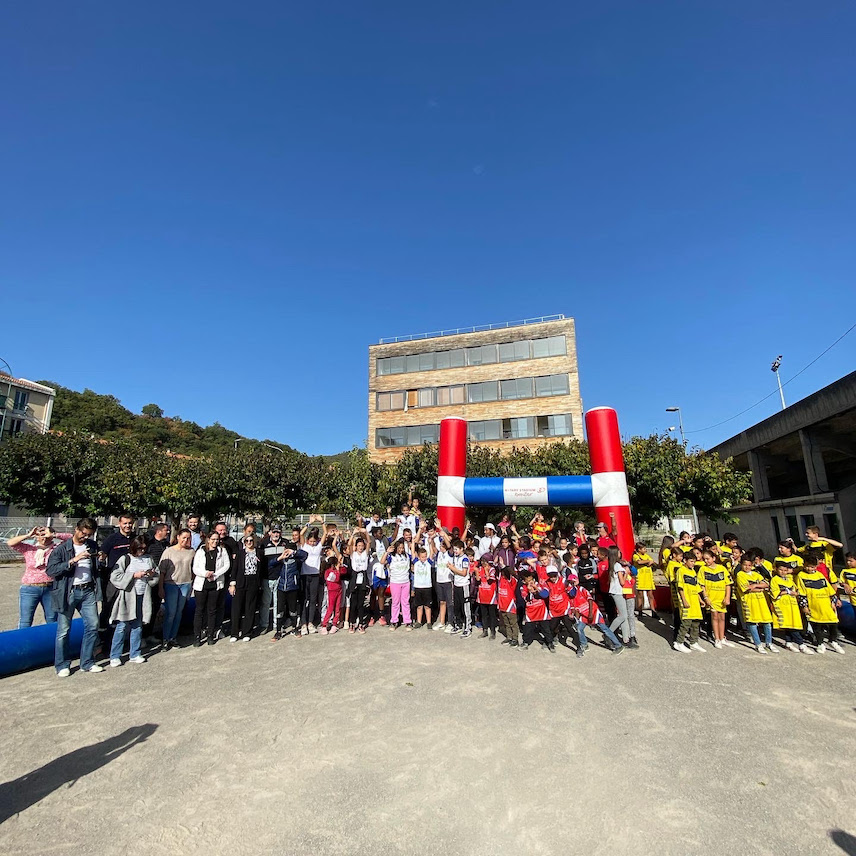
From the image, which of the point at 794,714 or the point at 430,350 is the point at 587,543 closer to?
the point at 794,714

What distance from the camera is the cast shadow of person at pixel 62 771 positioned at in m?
3.66

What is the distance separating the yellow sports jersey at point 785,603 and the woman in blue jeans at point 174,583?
9.62 m

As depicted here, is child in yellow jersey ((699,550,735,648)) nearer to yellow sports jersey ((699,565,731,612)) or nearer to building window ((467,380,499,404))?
yellow sports jersey ((699,565,731,612))

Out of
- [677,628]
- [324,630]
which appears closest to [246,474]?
[324,630]

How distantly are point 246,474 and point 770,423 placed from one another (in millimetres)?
25990

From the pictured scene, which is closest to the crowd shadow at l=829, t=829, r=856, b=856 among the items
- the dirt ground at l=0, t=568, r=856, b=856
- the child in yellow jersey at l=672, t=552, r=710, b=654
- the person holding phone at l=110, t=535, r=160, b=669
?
the dirt ground at l=0, t=568, r=856, b=856

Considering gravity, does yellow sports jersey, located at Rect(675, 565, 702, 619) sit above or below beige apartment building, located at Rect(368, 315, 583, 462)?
below

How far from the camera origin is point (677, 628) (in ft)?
26.8

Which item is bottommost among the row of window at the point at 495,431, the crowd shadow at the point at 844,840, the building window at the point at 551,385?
the crowd shadow at the point at 844,840

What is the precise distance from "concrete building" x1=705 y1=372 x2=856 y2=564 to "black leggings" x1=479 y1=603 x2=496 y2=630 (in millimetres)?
14582

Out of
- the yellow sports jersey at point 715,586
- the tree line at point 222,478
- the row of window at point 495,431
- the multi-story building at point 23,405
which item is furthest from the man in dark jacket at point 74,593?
the multi-story building at point 23,405

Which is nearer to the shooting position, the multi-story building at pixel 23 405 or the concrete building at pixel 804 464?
the concrete building at pixel 804 464

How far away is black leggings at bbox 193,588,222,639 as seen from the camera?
8.12 metres

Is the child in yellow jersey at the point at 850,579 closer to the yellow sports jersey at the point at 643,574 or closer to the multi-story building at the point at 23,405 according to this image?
the yellow sports jersey at the point at 643,574
